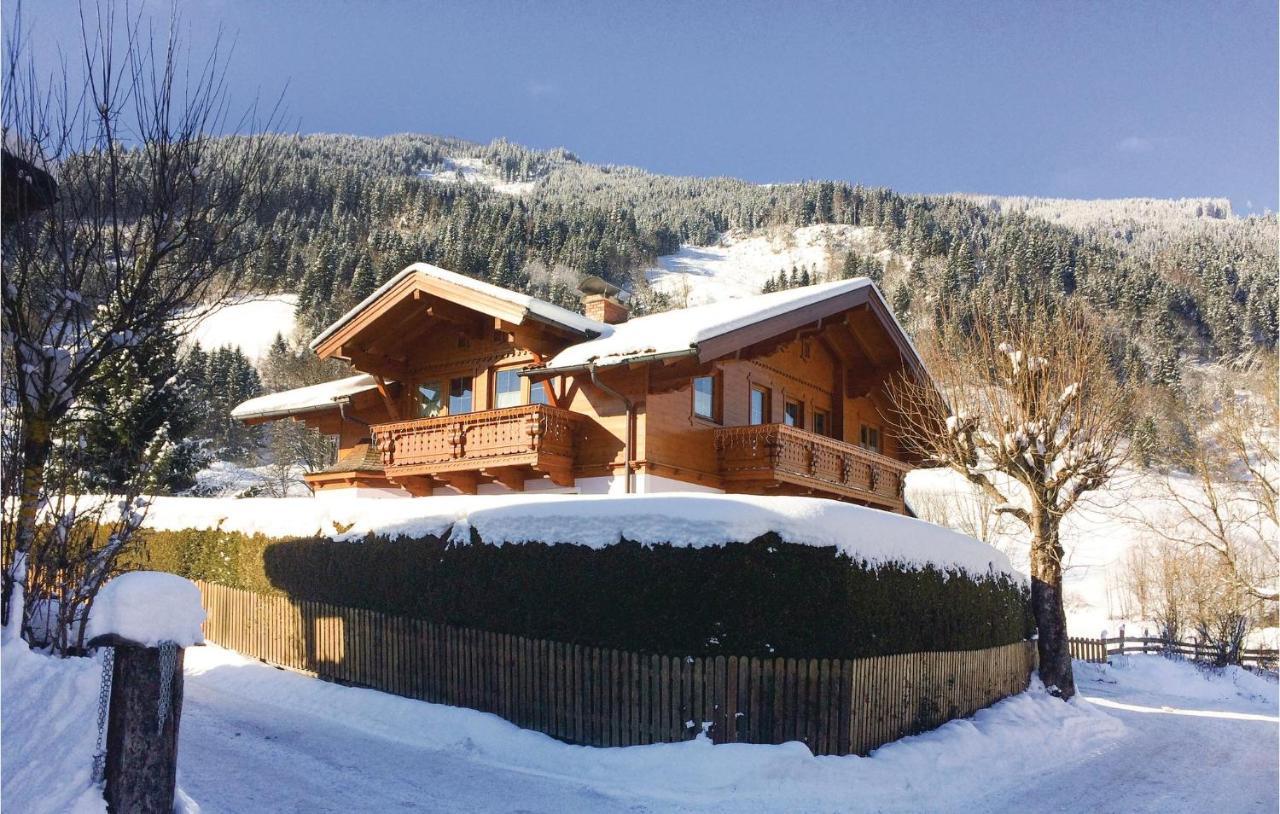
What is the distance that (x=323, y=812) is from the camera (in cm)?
930

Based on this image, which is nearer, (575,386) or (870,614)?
(870,614)

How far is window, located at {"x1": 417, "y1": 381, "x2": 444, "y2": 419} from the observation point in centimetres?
2506

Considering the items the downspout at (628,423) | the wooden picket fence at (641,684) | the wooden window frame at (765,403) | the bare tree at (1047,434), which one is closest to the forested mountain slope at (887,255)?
the wooden window frame at (765,403)

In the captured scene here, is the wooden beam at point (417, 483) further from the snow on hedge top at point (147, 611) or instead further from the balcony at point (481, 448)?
the snow on hedge top at point (147, 611)

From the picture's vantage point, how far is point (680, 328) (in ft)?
66.0

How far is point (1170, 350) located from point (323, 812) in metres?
95.2

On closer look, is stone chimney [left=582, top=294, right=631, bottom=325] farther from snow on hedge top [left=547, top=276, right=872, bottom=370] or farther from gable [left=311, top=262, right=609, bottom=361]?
gable [left=311, top=262, right=609, bottom=361]

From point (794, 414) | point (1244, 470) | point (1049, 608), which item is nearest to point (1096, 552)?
point (1244, 470)

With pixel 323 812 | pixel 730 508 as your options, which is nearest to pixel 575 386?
pixel 730 508

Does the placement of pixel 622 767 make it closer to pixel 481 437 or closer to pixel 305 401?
pixel 481 437

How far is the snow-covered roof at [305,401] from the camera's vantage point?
1052 inches

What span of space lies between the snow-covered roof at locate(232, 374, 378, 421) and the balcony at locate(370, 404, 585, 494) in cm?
358

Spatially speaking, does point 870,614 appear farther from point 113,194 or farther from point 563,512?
point 113,194

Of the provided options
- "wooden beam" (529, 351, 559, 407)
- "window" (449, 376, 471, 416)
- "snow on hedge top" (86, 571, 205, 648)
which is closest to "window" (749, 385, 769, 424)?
"wooden beam" (529, 351, 559, 407)
